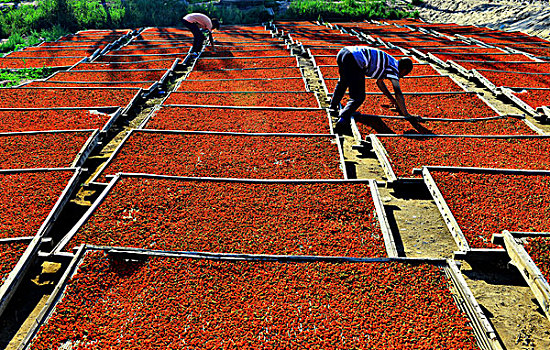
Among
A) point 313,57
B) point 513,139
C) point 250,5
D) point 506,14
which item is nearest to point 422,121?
point 513,139

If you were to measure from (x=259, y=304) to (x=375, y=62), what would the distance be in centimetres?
384

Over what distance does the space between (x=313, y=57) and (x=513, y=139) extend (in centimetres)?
562

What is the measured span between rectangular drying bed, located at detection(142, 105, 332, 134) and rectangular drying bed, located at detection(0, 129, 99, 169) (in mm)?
956

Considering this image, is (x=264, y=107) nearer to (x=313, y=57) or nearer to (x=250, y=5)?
(x=313, y=57)

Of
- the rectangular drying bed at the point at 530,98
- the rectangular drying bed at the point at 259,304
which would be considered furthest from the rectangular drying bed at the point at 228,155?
the rectangular drying bed at the point at 530,98

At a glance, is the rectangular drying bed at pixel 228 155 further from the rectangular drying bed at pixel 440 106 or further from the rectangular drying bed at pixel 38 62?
the rectangular drying bed at pixel 38 62

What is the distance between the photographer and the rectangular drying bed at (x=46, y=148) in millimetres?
4527

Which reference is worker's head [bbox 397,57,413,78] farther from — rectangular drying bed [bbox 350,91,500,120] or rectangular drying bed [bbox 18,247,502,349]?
rectangular drying bed [bbox 18,247,502,349]

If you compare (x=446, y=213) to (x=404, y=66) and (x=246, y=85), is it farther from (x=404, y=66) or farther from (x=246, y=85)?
(x=246, y=85)

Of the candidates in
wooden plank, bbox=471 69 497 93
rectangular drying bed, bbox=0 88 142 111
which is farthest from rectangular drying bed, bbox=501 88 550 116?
rectangular drying bed, bbox=0 88 142 111

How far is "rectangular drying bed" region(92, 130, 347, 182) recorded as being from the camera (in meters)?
4.43

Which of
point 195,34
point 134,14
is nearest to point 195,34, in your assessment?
point 195,34

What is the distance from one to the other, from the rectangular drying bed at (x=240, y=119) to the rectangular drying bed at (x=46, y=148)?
956 millimetres

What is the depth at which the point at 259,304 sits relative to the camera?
2.72 meters
